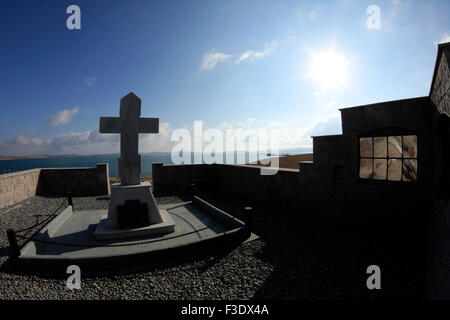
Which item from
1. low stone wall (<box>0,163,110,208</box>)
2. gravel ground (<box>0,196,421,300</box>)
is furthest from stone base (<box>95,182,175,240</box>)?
low stone wall (<box>0,163,110,208</box>)

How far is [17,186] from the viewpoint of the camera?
33.0 feet

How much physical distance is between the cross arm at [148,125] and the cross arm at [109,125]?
621 millimetres

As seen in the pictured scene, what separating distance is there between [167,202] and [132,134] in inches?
180

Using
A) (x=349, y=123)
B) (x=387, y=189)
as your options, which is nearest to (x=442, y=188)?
(x=387, y=189)

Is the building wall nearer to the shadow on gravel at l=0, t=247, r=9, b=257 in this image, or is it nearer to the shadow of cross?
the shadow of cross

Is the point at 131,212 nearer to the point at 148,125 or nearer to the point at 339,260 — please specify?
the point at 148,125

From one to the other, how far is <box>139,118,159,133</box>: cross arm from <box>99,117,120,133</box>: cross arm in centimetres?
62

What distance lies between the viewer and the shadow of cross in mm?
6242

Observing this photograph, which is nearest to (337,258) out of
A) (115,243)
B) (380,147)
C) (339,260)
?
(339,260)

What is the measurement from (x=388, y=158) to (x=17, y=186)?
1437 cm

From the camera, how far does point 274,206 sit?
28.5ft

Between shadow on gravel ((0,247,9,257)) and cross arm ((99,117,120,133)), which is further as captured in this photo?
cross arm ((99,117,120,133))

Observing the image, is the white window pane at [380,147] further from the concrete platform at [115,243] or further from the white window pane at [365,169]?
the concrete platform at [115,243]
